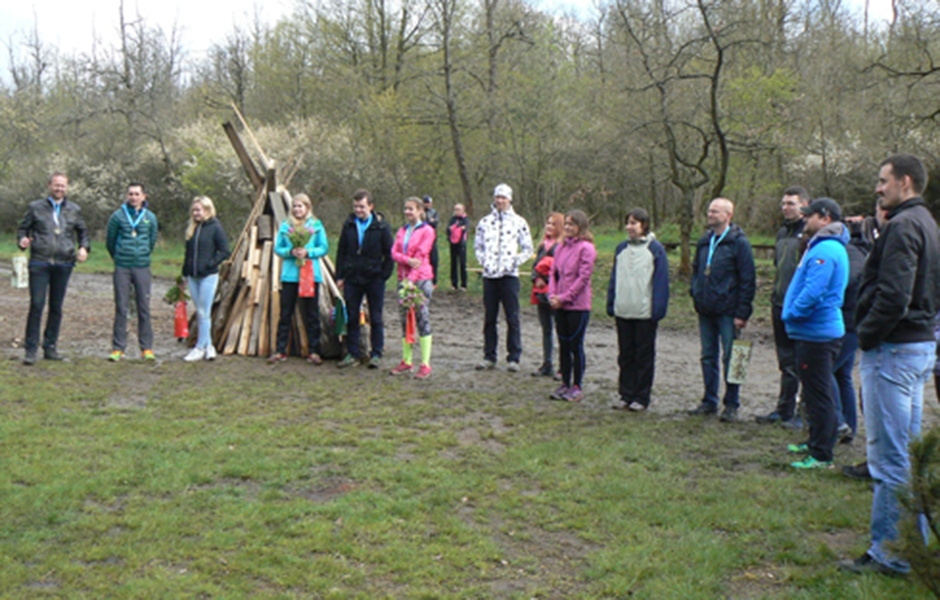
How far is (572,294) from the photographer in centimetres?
781

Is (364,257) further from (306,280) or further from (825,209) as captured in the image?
(825,209)

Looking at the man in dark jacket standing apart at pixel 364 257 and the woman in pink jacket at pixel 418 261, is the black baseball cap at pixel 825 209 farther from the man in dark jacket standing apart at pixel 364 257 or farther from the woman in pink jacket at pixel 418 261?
the man in dark jacket standing apart at pixel 364 257

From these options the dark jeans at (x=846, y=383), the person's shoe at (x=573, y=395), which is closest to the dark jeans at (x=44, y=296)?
the person's shoe at (x=573, y=395)

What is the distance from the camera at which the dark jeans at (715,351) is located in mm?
7293

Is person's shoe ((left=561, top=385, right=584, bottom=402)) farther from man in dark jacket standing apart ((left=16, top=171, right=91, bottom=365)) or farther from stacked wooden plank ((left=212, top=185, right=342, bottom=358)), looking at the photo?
man in dark jacket standing apart ((left=16, top=171, right=91, bottom=365))

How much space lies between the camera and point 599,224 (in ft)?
104

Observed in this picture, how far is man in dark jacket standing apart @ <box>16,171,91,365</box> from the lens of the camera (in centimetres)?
859

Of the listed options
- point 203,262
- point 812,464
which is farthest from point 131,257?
point 812,464

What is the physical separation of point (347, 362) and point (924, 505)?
23.7 ft

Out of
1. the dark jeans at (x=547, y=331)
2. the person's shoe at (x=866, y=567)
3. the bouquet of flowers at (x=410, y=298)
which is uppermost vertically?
the bouquet of flowers at (x=410, y=298)

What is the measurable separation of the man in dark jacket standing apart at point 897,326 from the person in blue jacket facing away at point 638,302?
3.31 metres

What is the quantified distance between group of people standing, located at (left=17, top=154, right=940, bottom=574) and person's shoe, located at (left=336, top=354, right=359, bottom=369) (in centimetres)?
2

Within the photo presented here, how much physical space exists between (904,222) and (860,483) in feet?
7.86

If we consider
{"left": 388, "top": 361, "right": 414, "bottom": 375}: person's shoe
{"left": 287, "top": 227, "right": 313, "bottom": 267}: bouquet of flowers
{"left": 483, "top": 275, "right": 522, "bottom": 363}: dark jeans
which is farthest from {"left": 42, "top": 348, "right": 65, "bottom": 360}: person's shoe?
{"left": 483, "top": 275, "right": 522, "bottom": 363}: dark jeans
